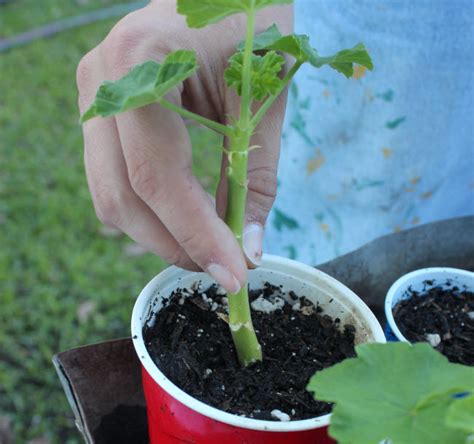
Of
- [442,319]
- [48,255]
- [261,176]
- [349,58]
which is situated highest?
[349,58]

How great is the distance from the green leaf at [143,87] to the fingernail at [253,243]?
237mm

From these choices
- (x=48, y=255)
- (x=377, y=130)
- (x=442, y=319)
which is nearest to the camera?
(x=442, y=319)

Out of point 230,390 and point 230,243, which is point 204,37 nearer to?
point 230,243

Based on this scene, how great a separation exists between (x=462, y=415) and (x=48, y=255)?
1644mm

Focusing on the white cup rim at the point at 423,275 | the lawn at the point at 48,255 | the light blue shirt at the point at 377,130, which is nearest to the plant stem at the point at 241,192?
the white cup rim at the point at 423,275

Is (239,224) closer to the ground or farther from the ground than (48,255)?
farther from the ground

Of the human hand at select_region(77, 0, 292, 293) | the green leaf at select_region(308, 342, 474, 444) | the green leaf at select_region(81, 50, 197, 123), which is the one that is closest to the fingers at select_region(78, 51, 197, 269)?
the human hand at select_region(77, 0, 292, 293)

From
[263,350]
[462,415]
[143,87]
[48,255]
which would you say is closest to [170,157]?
[143,87]

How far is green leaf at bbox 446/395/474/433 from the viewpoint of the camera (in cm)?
38

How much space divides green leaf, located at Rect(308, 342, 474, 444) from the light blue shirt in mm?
683

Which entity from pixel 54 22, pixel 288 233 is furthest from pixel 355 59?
pixel 54 22

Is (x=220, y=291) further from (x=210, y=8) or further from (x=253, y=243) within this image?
(x=210, y=8)

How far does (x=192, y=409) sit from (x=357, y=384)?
161 millimetres

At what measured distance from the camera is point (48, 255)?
73.9 inches
